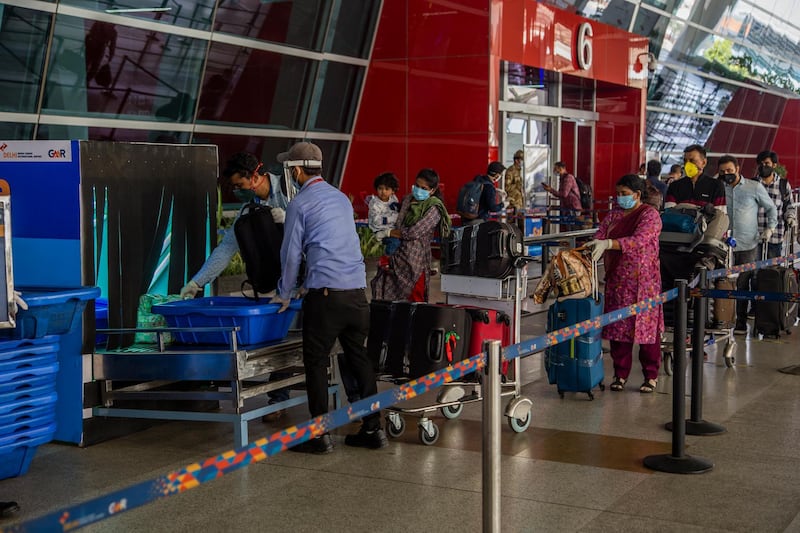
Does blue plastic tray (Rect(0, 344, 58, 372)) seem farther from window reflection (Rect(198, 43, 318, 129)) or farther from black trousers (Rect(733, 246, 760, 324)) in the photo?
window reflection (Rect(198, 43, 318, 129))

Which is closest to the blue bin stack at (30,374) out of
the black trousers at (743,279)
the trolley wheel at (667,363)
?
the trolley wheel at (667,363)

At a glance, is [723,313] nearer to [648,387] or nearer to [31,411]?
[648,387]

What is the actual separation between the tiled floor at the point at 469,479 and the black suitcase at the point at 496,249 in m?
1.06

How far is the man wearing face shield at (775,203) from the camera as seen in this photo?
487 inches

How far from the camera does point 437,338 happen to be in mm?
7168

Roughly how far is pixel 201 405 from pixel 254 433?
870 millimetres

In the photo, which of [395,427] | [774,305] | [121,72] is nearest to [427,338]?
[395,427]

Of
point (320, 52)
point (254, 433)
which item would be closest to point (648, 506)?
point (254, 433)

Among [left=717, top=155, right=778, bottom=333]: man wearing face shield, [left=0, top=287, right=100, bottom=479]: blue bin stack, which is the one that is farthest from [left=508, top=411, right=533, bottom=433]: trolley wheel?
[left=717, top=155, right=778, bottom=333]: man wearing face shield

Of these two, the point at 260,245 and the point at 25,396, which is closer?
the point at 25,396

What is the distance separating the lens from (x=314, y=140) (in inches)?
777

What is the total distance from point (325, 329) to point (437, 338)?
0.87m

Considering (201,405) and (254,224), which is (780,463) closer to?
(254,224)

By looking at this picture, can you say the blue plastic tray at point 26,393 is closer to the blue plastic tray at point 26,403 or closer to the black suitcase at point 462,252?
the blue plastic tray at point 26,403
